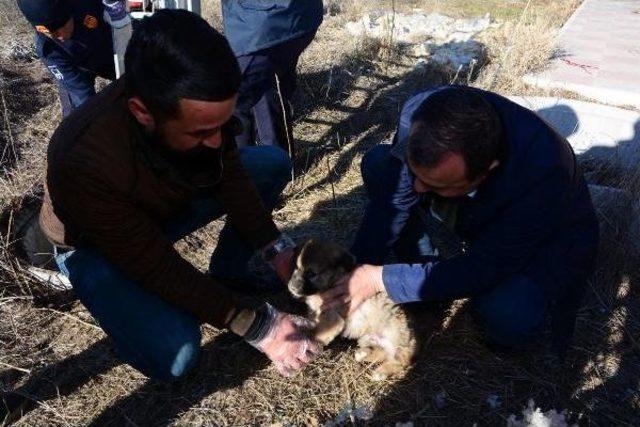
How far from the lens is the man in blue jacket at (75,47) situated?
13.7 ft

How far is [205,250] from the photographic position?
3.70 metres

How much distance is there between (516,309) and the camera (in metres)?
2.61

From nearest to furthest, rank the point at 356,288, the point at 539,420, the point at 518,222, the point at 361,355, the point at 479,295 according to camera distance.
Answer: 1. the point at 539,420
2. the point at 518,222
3. the point at 356,288
4. the point at 479,295
5. the point at 361,355

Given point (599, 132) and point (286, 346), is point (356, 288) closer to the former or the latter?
point (286, 346)

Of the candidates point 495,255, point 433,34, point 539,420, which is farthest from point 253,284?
point 433,34

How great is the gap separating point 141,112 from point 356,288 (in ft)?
4.38

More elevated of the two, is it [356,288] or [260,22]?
[260,22]

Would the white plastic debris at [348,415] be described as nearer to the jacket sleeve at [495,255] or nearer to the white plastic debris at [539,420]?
the jacket sleeve at [495,255]

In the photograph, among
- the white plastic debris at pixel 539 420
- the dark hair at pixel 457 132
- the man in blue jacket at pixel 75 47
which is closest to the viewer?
the white plastic debris at pixel 539 420

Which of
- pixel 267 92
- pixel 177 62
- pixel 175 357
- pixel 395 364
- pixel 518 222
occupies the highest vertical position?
pixel 177 62

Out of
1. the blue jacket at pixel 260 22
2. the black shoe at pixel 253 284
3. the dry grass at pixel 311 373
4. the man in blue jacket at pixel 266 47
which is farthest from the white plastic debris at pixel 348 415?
the blue jacket at pixel 260 22

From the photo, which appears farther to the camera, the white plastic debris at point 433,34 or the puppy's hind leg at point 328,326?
the white plastic debris at point 433,34

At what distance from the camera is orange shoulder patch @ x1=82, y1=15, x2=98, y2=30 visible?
4.40 metres

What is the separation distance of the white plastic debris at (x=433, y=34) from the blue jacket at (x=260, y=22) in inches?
117
